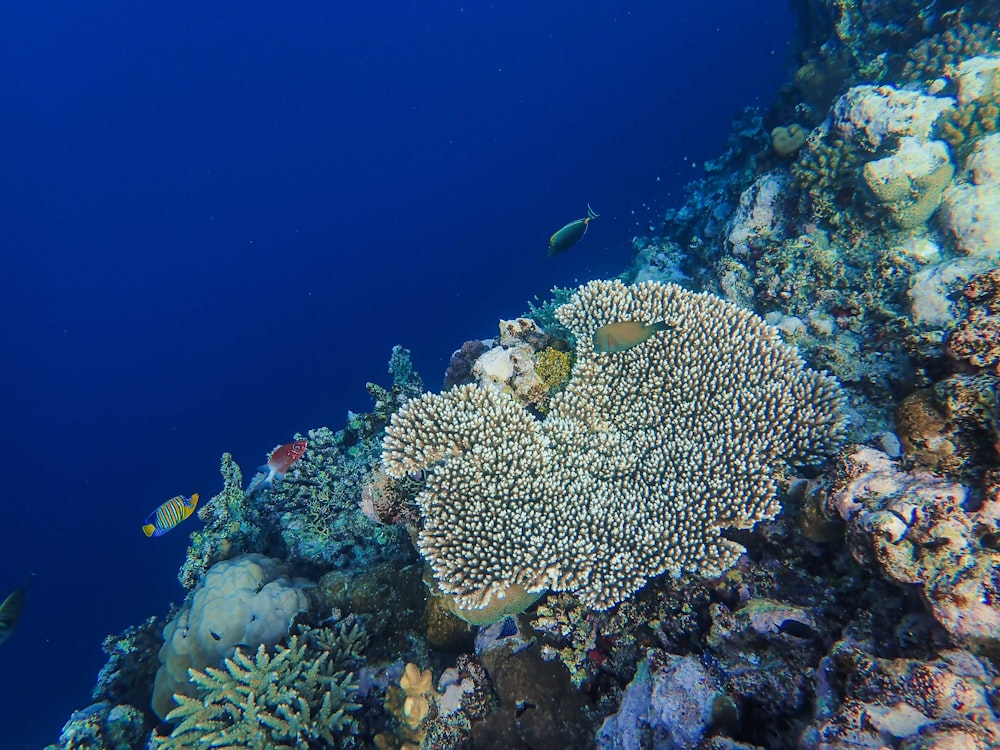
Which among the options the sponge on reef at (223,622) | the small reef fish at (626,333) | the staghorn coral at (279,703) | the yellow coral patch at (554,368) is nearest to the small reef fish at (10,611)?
the sponge on reef at (223,622)

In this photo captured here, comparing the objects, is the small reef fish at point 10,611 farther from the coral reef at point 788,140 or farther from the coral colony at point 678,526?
the coral reef at point 788,140

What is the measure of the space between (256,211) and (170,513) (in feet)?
264

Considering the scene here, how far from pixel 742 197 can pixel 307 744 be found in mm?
10707

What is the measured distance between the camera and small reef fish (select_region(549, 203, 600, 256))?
6.40 m

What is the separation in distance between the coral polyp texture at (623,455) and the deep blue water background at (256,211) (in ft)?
96.7

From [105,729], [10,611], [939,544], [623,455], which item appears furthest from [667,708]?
[10,611]

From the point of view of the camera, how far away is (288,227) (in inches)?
2945

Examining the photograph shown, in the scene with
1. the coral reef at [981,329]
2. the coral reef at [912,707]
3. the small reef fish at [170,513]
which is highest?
A: the small reef fish at [170,513]

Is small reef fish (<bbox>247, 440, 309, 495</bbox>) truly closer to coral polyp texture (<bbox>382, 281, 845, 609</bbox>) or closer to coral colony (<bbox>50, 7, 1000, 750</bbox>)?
coral colony (<bbox>50, 7, 1000, 750</bbox>)

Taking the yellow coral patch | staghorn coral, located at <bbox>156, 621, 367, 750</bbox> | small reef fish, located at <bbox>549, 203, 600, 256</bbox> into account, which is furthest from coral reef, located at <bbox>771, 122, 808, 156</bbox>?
staghorn coral, located at <bbox>156, 621, 367, 750</bbox>

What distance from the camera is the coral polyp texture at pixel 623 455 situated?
4.23 metres

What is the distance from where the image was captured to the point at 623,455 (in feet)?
16.2

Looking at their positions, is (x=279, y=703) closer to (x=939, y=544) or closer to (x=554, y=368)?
(x=554, y=368)

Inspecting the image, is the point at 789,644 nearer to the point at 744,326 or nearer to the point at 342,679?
the point at 744,326
